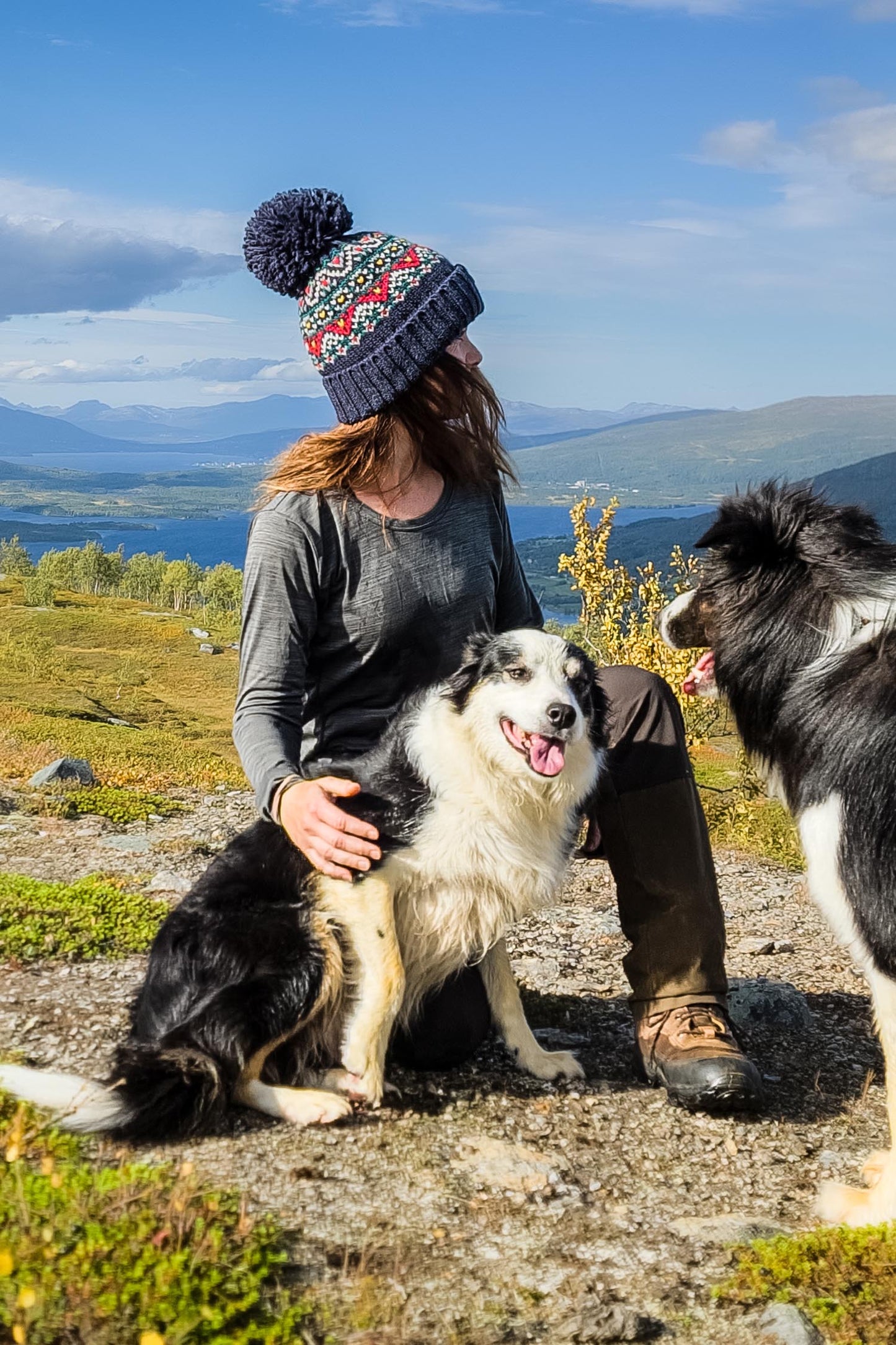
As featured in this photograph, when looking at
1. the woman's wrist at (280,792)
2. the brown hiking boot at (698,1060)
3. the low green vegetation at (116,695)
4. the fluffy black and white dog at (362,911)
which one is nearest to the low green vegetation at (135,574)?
the low green vegetation at (116,695)

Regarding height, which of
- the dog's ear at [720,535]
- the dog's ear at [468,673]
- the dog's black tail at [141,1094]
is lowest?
the dog's black tail at [141,1094]

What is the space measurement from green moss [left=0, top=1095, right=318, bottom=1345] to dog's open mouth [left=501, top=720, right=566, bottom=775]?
1.62m

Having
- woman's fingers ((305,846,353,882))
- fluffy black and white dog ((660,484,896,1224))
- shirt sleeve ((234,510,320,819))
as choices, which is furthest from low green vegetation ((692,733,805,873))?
woman's fingers ((305,846,353,882))

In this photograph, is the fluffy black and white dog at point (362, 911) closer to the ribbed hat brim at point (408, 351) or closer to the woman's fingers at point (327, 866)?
the woman's fingers at point (327, 866)

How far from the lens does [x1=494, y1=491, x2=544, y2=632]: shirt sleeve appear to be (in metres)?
4.61

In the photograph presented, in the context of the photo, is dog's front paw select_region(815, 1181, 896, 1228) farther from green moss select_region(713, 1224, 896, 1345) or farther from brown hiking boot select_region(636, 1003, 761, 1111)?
brown hiking boot select_region(636, 1003, 761, 1111)

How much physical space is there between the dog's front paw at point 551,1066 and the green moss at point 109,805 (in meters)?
6.44

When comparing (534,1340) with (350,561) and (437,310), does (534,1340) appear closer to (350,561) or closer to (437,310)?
(350,561)

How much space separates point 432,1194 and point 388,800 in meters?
1.25

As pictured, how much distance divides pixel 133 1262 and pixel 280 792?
1.45 metres

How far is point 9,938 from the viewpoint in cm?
540

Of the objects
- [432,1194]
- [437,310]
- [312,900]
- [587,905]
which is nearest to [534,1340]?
[432,1194]

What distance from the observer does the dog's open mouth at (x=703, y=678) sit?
13.9ft

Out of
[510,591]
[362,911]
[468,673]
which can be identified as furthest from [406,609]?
[362,911]
